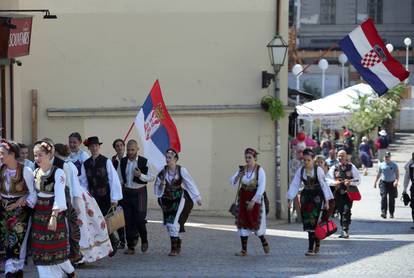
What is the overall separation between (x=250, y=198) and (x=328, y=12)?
214ft

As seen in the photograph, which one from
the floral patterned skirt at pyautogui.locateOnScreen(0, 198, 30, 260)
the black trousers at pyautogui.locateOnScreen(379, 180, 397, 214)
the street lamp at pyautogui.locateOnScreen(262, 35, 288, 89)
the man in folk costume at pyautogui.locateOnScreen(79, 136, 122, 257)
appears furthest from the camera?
the black trousers at pyautogui.locateOnScreen(379, 180, 397, 214)

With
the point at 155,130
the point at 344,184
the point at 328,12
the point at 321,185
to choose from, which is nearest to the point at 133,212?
the point at 155,130

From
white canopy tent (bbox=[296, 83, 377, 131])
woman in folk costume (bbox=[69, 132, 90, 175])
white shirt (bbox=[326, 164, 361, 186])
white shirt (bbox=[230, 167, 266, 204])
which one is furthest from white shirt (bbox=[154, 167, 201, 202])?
white canopy tent (bbox=[296, 83, 377, 131])

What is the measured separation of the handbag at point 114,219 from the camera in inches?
555

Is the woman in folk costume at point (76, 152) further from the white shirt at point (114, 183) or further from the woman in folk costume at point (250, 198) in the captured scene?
the woman in folk costume at point (250, 198)

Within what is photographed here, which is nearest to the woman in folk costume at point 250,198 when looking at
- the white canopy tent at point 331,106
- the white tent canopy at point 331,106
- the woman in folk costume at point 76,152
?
the woman in folk costume at point 76,152

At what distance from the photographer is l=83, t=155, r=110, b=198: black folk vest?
1431 cm

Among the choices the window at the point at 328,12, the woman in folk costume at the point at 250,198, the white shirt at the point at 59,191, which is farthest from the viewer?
the window at the point at 328,12

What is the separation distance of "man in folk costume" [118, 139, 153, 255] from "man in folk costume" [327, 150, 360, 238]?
15.5 feet

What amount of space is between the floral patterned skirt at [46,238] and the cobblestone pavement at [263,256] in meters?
1.65

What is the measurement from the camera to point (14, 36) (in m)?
17.0

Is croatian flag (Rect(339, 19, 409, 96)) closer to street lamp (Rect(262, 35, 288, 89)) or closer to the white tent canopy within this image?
street lamp (Rect(262, 35, 288, 89))

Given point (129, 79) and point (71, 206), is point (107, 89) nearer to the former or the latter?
point (129, 79)

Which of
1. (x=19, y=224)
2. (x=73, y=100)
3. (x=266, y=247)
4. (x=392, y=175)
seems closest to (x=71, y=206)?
(x=19, y=224)
